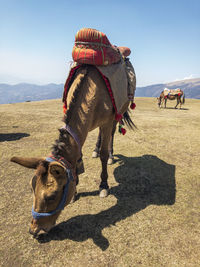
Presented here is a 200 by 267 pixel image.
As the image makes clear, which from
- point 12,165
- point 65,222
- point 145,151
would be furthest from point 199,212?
point 12,165

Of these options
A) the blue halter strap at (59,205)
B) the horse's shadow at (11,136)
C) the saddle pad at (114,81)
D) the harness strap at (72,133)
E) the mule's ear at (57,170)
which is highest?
the saddle pad at (114,81)

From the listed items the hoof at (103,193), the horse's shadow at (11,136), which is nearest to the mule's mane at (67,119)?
the hoof at (103,193)

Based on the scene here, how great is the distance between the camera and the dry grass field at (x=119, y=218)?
2.60m

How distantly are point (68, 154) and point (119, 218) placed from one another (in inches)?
70.1

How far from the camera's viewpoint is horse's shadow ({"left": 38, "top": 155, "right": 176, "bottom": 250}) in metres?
2.98

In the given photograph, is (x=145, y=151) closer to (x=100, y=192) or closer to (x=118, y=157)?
(x=118, y=157)

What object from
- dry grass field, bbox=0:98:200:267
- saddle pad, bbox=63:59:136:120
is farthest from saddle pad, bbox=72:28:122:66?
dry grass field, bbox=0:98:200:267

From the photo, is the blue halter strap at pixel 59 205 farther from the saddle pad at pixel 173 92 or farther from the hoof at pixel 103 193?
the saddle pad at pixel 173 92

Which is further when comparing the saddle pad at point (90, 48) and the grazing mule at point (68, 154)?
the saddle pad at point (90, 48)

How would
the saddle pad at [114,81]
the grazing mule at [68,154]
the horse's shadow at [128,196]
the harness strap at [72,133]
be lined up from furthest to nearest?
the saddle pad at [114,81] → the horse's shadow at [128,196] → the harness strap at [72,133] → the grazing mule at [68,154]

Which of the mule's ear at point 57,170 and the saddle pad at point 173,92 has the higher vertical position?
the saddle pad at point 173,92

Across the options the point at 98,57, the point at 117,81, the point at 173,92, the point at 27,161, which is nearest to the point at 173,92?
the point at 173,92

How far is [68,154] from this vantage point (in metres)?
2.68

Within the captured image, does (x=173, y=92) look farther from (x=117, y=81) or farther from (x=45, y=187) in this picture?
(x=45, y=187)
